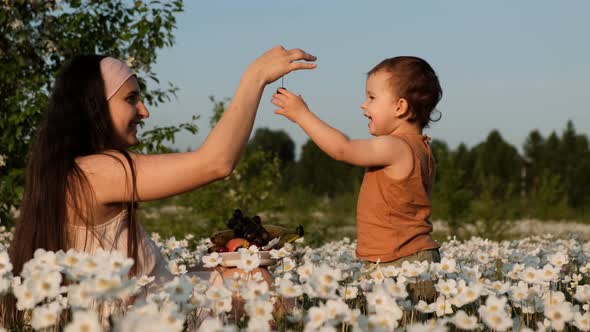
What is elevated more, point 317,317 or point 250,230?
point 250,230

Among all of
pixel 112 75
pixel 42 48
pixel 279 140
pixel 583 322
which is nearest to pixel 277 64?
pixel 112 75

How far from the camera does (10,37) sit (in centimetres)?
887

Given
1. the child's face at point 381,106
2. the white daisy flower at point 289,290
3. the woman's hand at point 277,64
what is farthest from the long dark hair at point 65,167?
the child's face at point 381,106

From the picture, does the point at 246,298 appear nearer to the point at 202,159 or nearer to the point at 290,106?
the point at 202,159

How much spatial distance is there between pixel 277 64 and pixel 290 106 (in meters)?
0.57

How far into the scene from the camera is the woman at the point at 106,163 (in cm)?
329

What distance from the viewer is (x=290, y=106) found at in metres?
3.96

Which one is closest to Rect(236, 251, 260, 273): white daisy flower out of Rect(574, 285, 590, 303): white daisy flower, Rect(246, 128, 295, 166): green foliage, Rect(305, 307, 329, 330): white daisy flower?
Rect(305, 307, 329, 330): white daisy flower

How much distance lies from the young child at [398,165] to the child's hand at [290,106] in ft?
1.49

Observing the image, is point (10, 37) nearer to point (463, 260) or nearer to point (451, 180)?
point (463, 260)

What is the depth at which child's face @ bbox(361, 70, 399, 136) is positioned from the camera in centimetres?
Result: 457

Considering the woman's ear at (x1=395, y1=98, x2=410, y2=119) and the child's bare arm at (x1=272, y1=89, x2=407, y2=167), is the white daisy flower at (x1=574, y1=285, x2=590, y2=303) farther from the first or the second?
the woman's ear at (x1=395, y1=98, x2=410, y2=119)

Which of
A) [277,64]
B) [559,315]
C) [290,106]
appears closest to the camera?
[559,315]

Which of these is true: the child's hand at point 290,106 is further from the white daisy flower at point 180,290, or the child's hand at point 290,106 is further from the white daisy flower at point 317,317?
the white daisy flower at point 317,317
